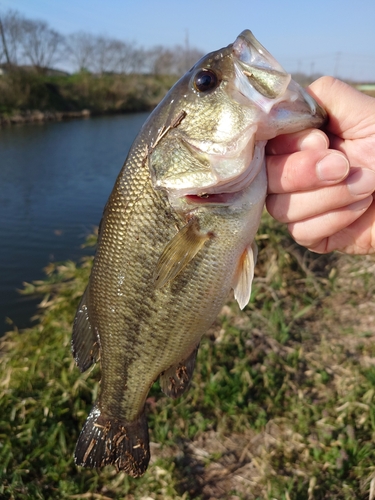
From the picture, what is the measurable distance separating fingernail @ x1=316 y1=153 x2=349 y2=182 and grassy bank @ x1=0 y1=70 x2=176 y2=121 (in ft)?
102

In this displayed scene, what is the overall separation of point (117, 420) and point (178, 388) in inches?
16.7

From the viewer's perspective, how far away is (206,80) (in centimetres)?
170

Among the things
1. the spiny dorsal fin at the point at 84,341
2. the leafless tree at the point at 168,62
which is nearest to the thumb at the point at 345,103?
the spiny dorsal fin at the point at 84,341

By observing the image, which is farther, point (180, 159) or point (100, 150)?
point (100, 150)

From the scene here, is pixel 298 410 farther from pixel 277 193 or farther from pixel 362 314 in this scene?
pixel 277 193

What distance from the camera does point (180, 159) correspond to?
1778mm

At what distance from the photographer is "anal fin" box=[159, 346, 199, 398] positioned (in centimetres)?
216

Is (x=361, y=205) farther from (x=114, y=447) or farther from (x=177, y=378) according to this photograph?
(x=114, y=447)

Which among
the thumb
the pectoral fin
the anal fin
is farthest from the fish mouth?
the anal fin

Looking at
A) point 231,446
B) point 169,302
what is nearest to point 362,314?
point 231,446

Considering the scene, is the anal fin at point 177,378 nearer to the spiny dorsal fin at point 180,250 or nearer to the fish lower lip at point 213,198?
the spiny dorsal fin at point 180,250

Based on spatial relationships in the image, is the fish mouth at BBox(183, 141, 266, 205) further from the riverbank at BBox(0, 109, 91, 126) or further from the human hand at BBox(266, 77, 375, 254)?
the riverbank at BBox(0, 109, 91, 126)

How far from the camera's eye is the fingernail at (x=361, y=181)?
188cm

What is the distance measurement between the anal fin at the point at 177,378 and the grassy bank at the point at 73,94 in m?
30.7
